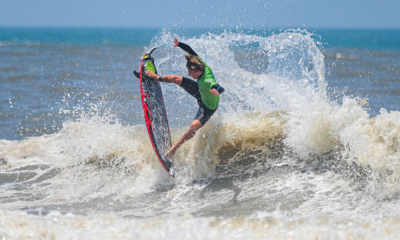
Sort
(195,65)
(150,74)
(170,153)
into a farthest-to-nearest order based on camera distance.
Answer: (150,74)
(170,153)
(195,65)

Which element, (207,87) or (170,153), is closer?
(207,87)

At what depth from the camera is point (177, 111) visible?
10445 mm

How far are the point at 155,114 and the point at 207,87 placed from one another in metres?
1.23

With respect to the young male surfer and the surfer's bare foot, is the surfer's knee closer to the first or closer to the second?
the young male surfer

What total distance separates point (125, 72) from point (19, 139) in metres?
9.89

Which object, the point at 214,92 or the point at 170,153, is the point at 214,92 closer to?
the point at 214,92

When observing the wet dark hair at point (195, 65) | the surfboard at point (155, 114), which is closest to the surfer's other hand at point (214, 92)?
the wet dark hair at point (195, 65)

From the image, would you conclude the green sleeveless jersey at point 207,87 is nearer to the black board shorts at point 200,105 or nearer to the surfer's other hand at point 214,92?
the black board shorts at point 200,105

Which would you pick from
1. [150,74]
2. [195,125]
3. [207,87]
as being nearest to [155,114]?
[150,74]

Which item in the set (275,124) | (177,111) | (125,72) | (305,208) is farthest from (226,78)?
(125,72)

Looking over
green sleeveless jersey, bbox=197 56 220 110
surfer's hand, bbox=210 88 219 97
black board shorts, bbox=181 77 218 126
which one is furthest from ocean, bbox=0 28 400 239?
→ surfer's hand, bbox=210 88 219 97

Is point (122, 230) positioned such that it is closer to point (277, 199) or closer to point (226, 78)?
point (277, 199)

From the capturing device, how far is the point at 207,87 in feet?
19.1

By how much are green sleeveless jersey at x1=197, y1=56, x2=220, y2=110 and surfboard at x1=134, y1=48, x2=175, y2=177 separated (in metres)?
0.99
